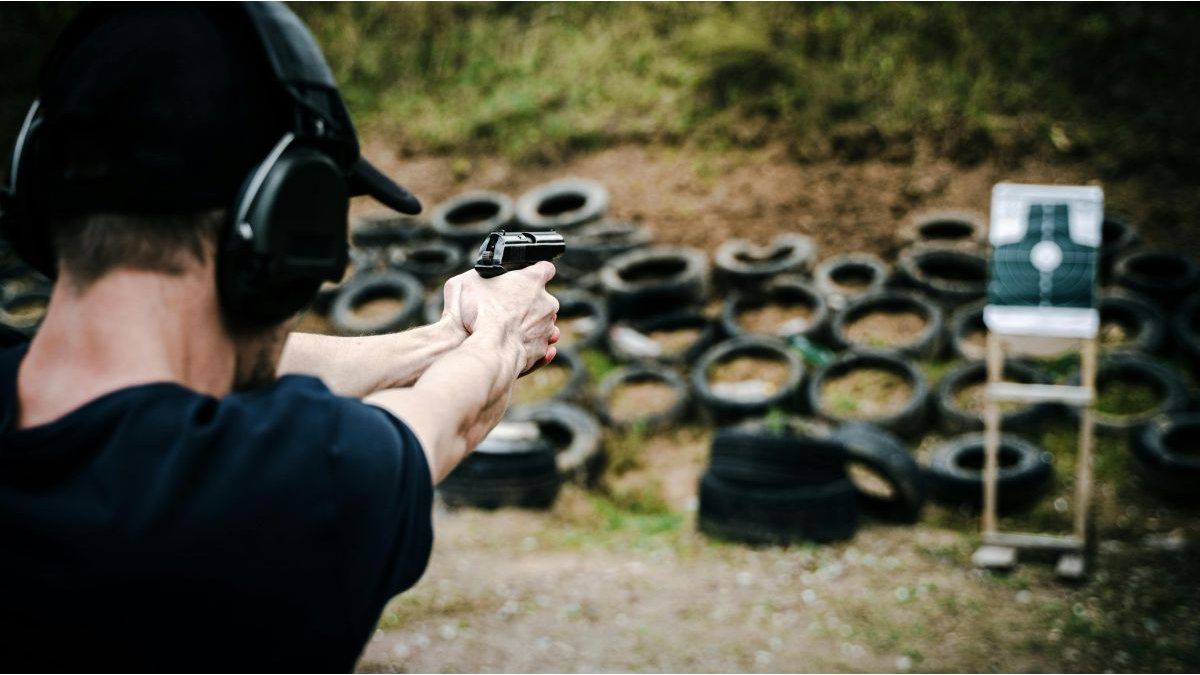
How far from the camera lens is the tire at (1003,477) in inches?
266

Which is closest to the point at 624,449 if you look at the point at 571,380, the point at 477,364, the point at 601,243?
the point at 571,380

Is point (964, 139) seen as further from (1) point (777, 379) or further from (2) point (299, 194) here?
(2) point (299, 194)

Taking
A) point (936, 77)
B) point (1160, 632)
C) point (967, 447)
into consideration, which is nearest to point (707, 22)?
point (936, 77)

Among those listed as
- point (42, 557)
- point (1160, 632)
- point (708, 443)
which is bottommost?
point (708, 443)

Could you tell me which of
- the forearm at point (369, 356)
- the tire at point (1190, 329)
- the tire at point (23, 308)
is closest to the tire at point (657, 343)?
the tire at point (1190, 329)

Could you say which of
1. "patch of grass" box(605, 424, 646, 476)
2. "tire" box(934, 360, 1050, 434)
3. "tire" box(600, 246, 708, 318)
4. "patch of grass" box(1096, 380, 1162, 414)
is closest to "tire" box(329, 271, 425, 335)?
"tire" box(600, 246, 708, 318)

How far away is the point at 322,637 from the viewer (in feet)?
3.95

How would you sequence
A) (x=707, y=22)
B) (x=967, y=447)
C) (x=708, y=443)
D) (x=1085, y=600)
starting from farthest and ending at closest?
(x=707, y=22)
(x=708, y=443)
(x=967, y=447)
(x=1085, y=600)

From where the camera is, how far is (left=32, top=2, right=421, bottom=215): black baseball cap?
3.78 ft

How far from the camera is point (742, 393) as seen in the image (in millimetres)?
8273

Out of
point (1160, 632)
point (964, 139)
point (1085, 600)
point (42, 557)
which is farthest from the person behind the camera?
point (964, 139)

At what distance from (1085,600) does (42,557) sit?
5580 millimetres

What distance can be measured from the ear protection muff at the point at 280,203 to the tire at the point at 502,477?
5657 mm

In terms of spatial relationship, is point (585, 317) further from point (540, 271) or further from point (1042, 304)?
point (540, 271)
